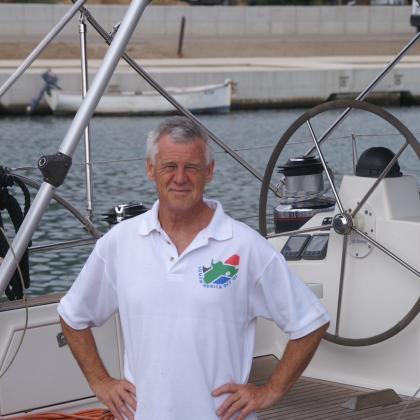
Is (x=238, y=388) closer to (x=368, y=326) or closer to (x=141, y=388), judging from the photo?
(x=141, y=388)

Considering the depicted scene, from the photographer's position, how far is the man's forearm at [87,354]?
8.81 ft

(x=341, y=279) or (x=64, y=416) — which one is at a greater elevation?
(x=341, y=279)

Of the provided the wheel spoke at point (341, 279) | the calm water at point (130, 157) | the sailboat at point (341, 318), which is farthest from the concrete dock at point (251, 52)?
the wheel spoke at point (341, 279)

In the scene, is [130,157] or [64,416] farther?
[130,157]

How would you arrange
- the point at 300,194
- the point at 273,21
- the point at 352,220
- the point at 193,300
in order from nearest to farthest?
the point at 193,300 → the point at 352,220 → the point at 300,194 → the point at 273,21

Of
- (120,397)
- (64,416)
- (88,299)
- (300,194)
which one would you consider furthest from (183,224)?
(300,194)

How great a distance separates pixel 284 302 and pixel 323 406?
1.84 m

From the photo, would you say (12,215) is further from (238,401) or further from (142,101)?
(142,101)

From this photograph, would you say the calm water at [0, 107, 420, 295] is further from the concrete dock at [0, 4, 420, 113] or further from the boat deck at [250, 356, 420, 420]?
the boat deck at [250, 356, 420, 420]

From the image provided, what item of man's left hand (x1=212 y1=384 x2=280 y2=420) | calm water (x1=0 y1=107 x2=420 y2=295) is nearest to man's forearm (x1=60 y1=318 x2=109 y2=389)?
man's left hand (x1=212 y1=384 x2=280 y2=420)

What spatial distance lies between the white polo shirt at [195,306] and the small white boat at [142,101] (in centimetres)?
2467

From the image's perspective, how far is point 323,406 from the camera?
434cm

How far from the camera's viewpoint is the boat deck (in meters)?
4.19

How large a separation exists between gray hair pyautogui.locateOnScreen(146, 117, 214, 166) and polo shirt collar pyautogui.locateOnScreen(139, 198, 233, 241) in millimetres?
119
